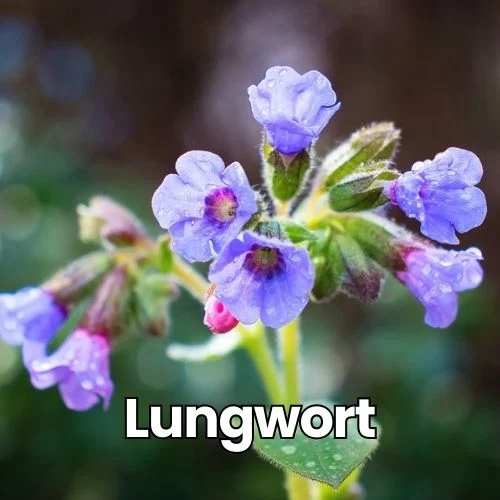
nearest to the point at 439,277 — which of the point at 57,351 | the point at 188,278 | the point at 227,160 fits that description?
the point at 188,278

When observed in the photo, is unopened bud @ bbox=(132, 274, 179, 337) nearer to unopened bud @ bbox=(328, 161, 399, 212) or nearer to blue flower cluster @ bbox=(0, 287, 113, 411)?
blue flower cluster @ bbox=(0, 287, 113, 411)

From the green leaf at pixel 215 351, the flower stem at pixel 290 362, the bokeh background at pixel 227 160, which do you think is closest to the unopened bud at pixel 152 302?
the green leaf at pixel 215 351


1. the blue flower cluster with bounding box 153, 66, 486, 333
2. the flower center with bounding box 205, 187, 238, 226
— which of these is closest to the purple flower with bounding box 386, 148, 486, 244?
the blue flower cluster with bounding box 153, 66, 486, 333

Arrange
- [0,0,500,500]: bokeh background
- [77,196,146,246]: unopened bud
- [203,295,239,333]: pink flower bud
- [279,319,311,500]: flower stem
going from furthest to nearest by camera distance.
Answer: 1. [0,0,500,500]: bokeh background
2. [77,196,146,246]: unopened bud
3. [279,319,311,500]: flower stem
4. [203,295,239,333]: pink flower bud

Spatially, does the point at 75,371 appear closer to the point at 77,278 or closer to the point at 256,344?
the point at 77,278

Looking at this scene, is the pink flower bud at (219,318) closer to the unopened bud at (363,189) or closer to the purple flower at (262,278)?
the purple flower at (262,278)

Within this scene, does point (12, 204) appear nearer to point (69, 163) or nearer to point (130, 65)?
point (69, 163)

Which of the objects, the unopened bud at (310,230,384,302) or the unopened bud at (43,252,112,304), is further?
the unopened bud at (43,252,112,304)
